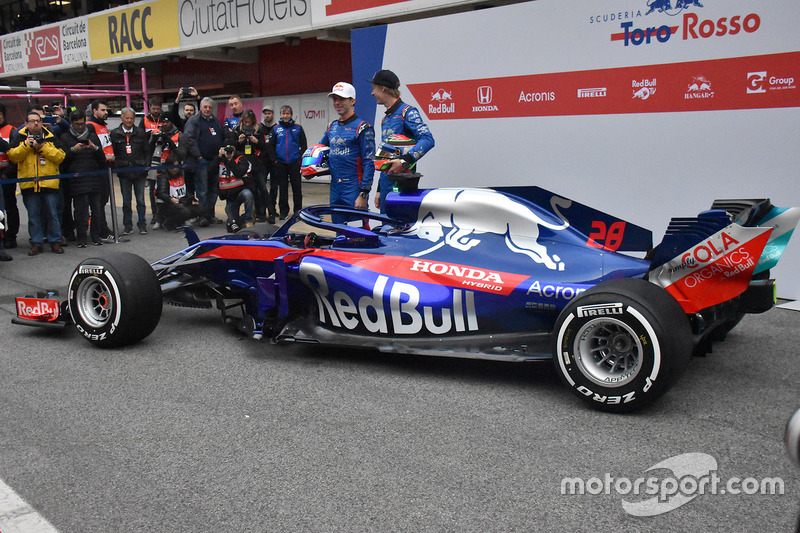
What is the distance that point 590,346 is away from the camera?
3799 millimetres

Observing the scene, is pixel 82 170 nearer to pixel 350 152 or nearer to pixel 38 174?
pixel 38 174

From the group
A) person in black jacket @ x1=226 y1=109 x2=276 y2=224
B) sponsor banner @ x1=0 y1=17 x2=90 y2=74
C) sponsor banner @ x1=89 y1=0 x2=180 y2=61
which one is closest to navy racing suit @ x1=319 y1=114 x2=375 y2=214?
person in black jacket @ x1=226 y1=109 x2=276 y2=224

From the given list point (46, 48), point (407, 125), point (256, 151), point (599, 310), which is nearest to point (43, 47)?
point (46, 48)

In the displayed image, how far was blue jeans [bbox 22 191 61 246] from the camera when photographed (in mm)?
9070

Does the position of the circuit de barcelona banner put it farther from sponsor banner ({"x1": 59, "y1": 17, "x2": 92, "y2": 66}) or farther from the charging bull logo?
sponsor banner ({"x1": 59, "y1": 17, "x2": 92, "y2": 66})

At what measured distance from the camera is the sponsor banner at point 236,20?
14898mm

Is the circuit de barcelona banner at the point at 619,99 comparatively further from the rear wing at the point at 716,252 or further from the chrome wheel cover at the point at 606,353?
the chrome wheel cover at the point at 606,353

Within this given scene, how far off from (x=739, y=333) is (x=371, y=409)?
3013 millimetres

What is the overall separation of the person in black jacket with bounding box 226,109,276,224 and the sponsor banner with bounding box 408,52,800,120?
3.63 meters

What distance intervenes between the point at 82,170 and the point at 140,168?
1.00 m

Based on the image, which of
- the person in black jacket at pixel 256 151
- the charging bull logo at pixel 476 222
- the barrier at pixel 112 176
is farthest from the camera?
the person in black jacket at pixel 256 151

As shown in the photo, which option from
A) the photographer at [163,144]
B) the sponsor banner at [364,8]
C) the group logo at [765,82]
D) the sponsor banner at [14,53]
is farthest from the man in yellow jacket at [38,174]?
the sponsor banner at [14,53]

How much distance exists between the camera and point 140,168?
34.2 feet

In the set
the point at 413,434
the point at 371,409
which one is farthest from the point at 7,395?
the point at 413,434
